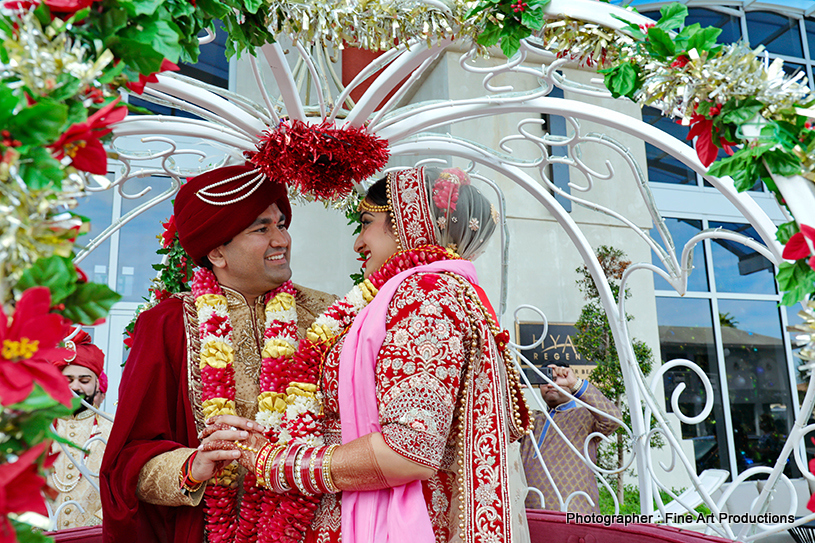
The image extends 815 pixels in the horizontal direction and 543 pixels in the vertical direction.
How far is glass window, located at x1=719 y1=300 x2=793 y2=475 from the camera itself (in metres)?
8.78

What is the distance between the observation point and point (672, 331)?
881cm

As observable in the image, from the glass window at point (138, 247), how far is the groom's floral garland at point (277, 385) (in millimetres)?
5293

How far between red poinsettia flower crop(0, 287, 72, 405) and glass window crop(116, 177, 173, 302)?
257 inches

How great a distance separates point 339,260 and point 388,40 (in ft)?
18.9

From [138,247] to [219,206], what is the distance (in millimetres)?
5498

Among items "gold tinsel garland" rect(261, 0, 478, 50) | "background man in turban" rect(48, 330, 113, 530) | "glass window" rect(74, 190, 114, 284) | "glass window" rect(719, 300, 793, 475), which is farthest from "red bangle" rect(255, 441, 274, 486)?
"glass window" rect(719, 300, 793, 475)

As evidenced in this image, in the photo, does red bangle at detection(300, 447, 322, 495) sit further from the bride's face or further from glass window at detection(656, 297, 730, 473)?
glass window at detection(656, 297, 730, 473)

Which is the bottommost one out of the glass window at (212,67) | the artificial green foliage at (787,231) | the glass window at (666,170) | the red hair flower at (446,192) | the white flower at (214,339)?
A: the white flower at (214,339)

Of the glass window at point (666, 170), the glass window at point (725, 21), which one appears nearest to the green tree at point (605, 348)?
the glass window at point (666, 170)

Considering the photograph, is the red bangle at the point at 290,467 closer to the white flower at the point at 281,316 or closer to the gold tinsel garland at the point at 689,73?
the white flower at the point at 281,316

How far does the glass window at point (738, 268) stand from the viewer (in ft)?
30.6

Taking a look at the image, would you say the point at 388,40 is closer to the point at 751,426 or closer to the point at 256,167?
the point at 256,167

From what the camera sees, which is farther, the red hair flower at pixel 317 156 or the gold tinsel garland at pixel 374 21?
the red hair flower at pixel 317 156

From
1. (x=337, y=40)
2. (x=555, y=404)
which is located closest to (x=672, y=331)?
(x=555, y=404)
